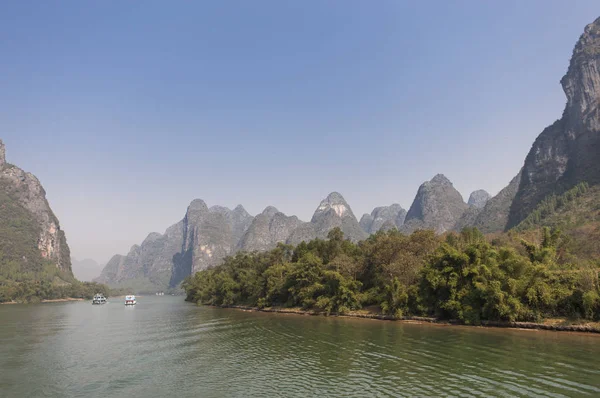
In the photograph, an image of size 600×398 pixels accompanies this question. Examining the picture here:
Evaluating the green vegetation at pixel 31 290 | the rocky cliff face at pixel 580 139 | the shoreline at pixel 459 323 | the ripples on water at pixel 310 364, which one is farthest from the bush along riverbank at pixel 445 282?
the rocky cliff face at pixel 580 139

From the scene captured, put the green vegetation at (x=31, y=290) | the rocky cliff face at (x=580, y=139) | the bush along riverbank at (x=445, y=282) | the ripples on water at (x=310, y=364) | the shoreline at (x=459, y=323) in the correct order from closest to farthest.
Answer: the ripples on water at (x=310, y=364), the shoreline at (x=459, y=323), the bush along riverbank at (x=445, y=282), the green vegetation at (x=31, y=290), the rocky cliff face at (x=580, y=139)

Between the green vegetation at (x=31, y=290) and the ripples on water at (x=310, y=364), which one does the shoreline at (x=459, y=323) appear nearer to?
the ripples on water at (x=310, y=364)

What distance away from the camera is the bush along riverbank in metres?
43.1

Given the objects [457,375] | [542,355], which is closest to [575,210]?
[542,355]

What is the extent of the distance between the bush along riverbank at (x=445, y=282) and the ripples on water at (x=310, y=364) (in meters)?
4.91

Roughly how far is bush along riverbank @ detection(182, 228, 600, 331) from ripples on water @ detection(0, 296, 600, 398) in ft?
16.1

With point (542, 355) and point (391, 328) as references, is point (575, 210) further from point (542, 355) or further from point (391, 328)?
point (542, 355)

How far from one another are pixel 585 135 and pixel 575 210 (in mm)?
63259

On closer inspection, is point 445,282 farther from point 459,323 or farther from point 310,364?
point 310,364

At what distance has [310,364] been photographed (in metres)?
28.4

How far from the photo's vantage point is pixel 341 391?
2138cm

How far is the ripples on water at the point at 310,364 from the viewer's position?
22.0 meters

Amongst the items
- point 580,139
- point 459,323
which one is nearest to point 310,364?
point 459,323

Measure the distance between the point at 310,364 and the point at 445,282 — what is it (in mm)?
29924
